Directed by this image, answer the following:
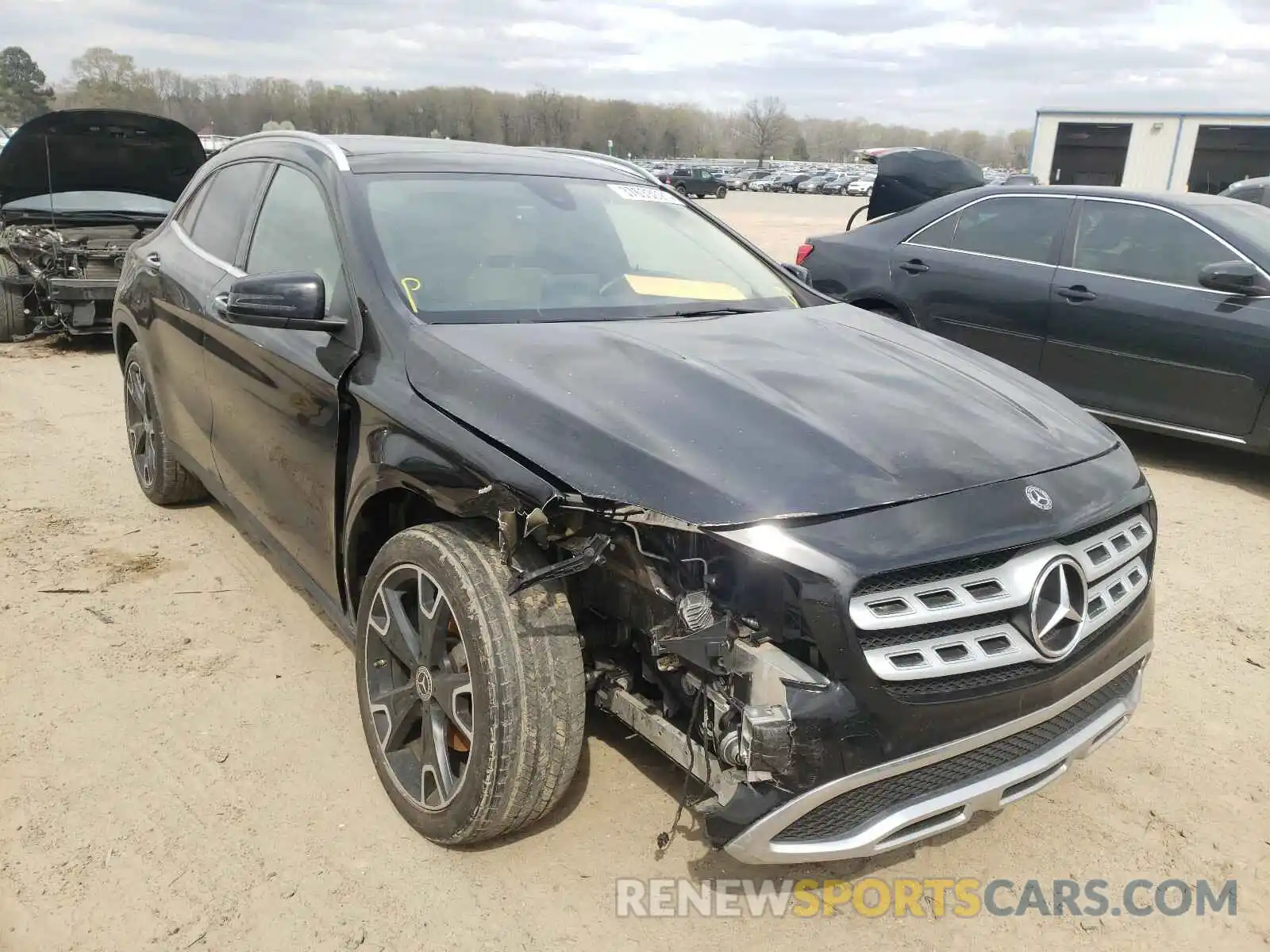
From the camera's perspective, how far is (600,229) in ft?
11.4

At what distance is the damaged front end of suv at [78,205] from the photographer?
27.5 ft

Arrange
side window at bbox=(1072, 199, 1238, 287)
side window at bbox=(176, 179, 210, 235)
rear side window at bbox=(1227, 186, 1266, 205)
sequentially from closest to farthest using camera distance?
1. side window at bbox=(176, 179, 210, 235)
2. side window at bbox=(1072, 199, 1238, 287)
3. rear side window at bbox=(1227, 186, 1266, 205)

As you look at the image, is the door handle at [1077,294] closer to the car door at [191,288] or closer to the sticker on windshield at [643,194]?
the sticker on windshield at [643,194]

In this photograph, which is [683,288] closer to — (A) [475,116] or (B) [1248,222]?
(B) [1248,222]

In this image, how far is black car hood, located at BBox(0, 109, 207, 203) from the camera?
830 cm

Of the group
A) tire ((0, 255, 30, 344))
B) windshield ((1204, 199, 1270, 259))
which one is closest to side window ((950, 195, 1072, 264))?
windshield ((1204, 199, 1270, 259))

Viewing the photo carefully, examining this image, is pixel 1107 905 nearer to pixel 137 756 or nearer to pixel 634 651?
pixel 634 651

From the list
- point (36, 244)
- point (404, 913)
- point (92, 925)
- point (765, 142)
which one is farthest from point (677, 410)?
point (765, 142)

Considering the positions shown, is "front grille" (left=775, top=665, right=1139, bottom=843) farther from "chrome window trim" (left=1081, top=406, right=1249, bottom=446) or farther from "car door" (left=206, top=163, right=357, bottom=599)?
"chrome window trim" (left=1081, top=406, right=1249, bottom=446)

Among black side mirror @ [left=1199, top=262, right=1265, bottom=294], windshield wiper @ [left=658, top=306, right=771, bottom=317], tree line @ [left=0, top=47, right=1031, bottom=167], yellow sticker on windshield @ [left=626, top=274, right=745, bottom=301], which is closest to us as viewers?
windshield wiper @ [left=658, top=306, right=771, bottom=317]

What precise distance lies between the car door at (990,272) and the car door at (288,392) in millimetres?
4397

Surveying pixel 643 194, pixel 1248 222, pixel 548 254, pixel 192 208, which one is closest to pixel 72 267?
pixel 192 208

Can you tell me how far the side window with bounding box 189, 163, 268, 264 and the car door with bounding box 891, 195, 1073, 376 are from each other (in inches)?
170

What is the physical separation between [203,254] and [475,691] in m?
2.62
